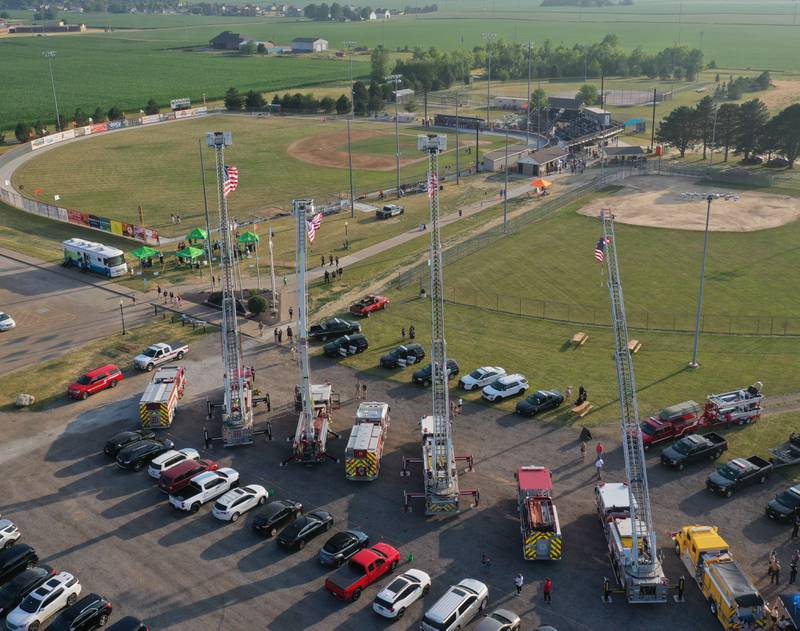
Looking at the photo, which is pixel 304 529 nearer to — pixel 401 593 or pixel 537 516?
pixel 401 593

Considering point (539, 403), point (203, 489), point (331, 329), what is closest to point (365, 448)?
point (203, 489)

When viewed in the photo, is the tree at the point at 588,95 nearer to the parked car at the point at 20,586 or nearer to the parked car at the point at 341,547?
the parked car at the point at 341,547

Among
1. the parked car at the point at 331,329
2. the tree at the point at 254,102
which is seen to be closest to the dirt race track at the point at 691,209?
the parked car at the point at 331,329

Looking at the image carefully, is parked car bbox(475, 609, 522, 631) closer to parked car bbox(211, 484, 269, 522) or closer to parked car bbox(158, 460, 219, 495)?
parked car bbox(211, 484, 269, 522)

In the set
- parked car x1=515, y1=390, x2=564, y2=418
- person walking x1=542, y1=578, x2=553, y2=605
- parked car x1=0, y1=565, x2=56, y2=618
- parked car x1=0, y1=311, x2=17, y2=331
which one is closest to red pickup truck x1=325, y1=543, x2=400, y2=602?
person walking x1=542, y1=578, x2=553, y2=605

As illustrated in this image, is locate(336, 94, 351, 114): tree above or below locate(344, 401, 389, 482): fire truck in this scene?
above

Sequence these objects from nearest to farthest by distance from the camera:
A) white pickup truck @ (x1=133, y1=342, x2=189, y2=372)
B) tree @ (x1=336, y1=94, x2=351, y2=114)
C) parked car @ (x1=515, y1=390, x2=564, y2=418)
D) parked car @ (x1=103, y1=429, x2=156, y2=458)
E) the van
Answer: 1. the van
2. parked car @ (x1=103, y1=429, x2=156, y2=458)
3. parked car @ (x1=515, y1=390, x2=564, y2=418)
4. white pickup truck @ (x1=133, y1=342, x2=189, y2=372)
5. tree @ (x1=336, y1=94, x2=351, y2=114)

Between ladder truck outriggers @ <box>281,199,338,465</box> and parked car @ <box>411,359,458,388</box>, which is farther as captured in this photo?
parked car @ <box>411,359,458,388</box>
